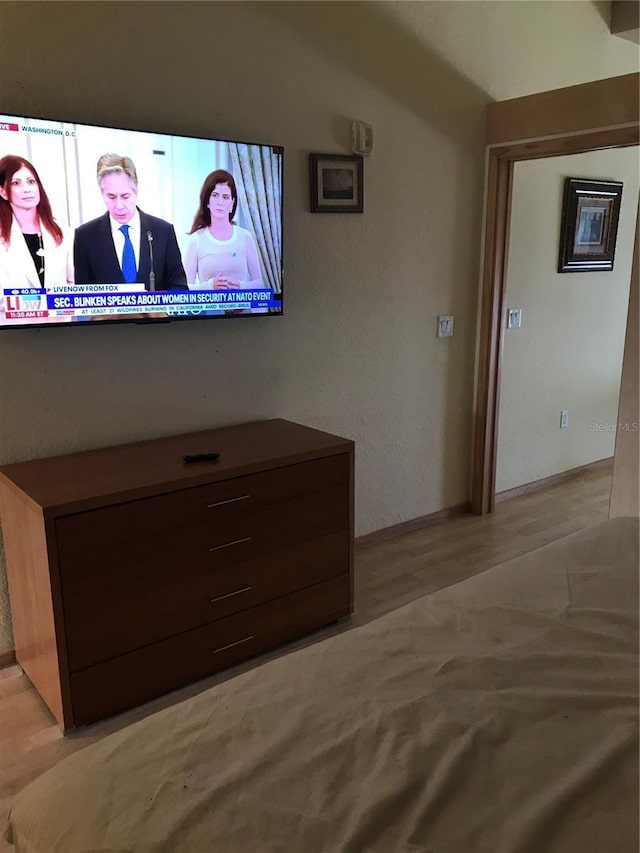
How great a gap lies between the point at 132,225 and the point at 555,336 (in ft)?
9.13

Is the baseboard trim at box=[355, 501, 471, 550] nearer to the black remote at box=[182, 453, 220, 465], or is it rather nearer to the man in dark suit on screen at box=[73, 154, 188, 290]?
the black remote at box=[182, 453, 220, 465]

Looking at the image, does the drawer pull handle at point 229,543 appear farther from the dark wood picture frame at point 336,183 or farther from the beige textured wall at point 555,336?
the beige textured wall at point 555,336

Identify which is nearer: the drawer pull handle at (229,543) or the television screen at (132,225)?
the television screen at (132,225)

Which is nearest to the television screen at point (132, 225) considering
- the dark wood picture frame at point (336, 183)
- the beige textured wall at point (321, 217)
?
the beige textured wall at point (321, 217)

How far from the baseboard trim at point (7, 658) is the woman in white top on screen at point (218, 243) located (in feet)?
4.83

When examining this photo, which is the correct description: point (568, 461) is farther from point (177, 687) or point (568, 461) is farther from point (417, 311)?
point (177, 687)

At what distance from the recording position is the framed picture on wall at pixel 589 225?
13.3 feet

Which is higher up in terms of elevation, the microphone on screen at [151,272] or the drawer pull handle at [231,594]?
the microphone on screen at [151,272]

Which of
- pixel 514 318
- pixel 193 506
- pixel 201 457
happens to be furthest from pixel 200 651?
pixel 514 318

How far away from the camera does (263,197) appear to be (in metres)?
2.69

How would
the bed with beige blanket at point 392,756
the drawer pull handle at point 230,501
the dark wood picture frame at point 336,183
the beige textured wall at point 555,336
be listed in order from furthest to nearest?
the beige textured wall at point 555,336, the dark wood picture frame at point 336,183, the drawer pull handle at point 230,501, the bed with beige blanket at point 392,756

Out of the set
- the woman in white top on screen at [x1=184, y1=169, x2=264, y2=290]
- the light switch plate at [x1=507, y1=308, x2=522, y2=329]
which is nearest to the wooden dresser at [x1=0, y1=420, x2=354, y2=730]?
the woman in white top on screen at [x1=184, y1=169, x2=264, y2=290]

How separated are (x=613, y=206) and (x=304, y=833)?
14.0 feet

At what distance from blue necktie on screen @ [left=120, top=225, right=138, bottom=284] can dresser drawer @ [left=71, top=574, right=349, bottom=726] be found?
1227mm
